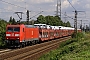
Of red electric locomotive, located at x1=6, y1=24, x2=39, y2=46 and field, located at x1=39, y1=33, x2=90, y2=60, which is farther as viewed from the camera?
red electric locomotive, located at x1=6, y1=24, x2=39, y2=46

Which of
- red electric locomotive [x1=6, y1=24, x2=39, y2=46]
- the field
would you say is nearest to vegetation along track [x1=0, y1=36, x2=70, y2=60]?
red electric locomotive [x1=6, y1=24, x2=39, y2=46]

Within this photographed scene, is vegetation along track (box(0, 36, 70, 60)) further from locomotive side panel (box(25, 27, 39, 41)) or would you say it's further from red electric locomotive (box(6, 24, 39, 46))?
locomotive side panel (box(25, 27, 39, 41))

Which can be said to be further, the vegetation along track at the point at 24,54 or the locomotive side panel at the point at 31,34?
the locomotive side panel at the point at 31,34

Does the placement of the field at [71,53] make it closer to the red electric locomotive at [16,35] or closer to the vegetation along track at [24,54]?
the vegetation along track at [24,54]

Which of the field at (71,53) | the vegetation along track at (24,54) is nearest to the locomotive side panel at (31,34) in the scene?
the vegetation along track at (24,54)

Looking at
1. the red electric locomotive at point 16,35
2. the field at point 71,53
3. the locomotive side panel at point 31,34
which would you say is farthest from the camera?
the locomotive side panel at point 31,34

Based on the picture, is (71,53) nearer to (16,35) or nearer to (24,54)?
(24,54)

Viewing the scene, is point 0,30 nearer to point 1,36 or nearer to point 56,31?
point 1,36

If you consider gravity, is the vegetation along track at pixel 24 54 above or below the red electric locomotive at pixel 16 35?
below

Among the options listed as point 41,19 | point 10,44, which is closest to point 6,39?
point 10,44

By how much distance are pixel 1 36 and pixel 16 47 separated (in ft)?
8.62

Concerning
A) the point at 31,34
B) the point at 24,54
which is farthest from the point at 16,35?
the point at 24,54

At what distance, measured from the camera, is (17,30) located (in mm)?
36188

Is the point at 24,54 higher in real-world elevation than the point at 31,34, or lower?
lower
